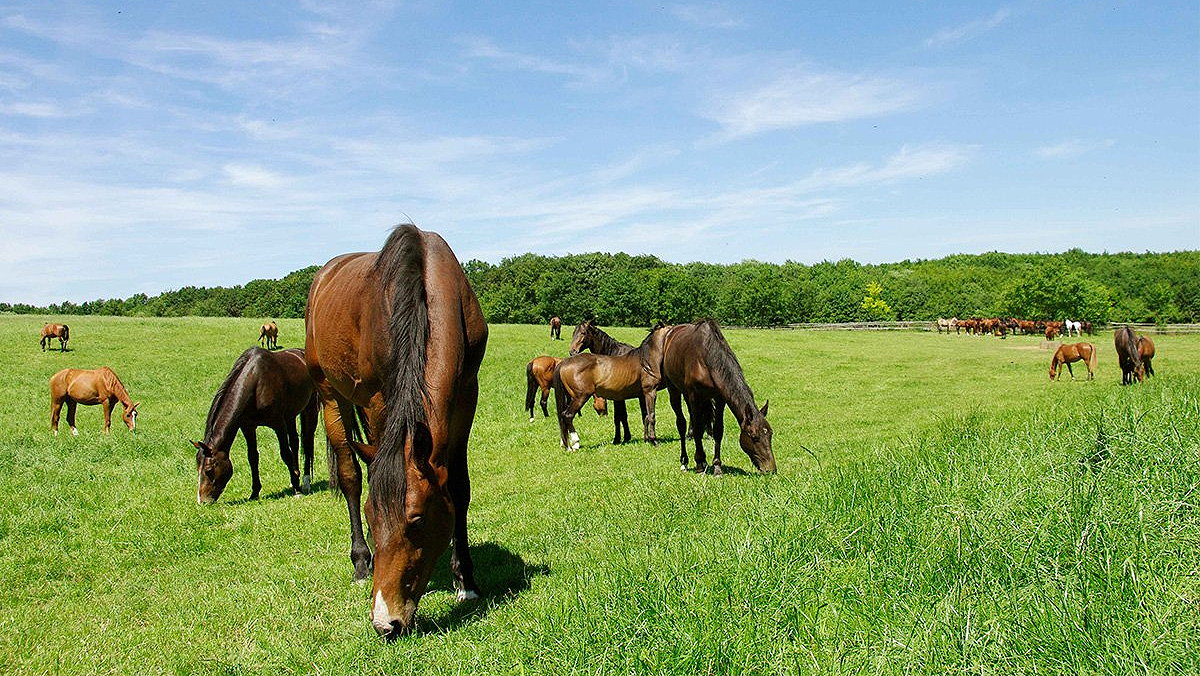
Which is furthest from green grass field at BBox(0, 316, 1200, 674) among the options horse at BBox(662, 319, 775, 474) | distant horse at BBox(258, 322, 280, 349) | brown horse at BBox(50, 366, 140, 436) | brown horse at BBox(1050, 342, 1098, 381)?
distant horse at BBox(258, 322, 280, 349)

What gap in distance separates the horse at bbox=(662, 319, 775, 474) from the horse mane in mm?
5545

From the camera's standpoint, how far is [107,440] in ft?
47.0

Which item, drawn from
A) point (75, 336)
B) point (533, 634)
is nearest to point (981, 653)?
point (533, 634)

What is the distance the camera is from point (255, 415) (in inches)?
403

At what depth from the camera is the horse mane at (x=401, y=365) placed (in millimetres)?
3895

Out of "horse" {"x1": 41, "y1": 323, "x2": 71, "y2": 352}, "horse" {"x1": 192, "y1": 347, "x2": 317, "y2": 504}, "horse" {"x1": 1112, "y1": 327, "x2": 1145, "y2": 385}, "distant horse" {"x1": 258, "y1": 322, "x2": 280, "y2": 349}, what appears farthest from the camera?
"distant horse" {"x1": 258, "y1": 322, "x2": 280, "y2": 349}

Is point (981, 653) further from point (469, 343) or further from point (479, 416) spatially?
point (479, 416)

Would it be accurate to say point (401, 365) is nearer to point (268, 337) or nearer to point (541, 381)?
point (541, 381)

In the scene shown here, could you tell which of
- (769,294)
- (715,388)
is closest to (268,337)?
(715,388)

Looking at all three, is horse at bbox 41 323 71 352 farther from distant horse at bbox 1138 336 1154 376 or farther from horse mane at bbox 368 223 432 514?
distant horse at bbox 1138 336 1154 376

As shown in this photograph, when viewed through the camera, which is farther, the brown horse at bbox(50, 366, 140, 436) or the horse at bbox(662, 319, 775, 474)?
the brown horse at bbox(50, 366, 140, 436)

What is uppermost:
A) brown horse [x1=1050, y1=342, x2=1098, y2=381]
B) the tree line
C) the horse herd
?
the tree line

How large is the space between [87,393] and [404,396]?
17232mm

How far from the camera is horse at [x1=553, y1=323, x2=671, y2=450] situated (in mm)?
14047
